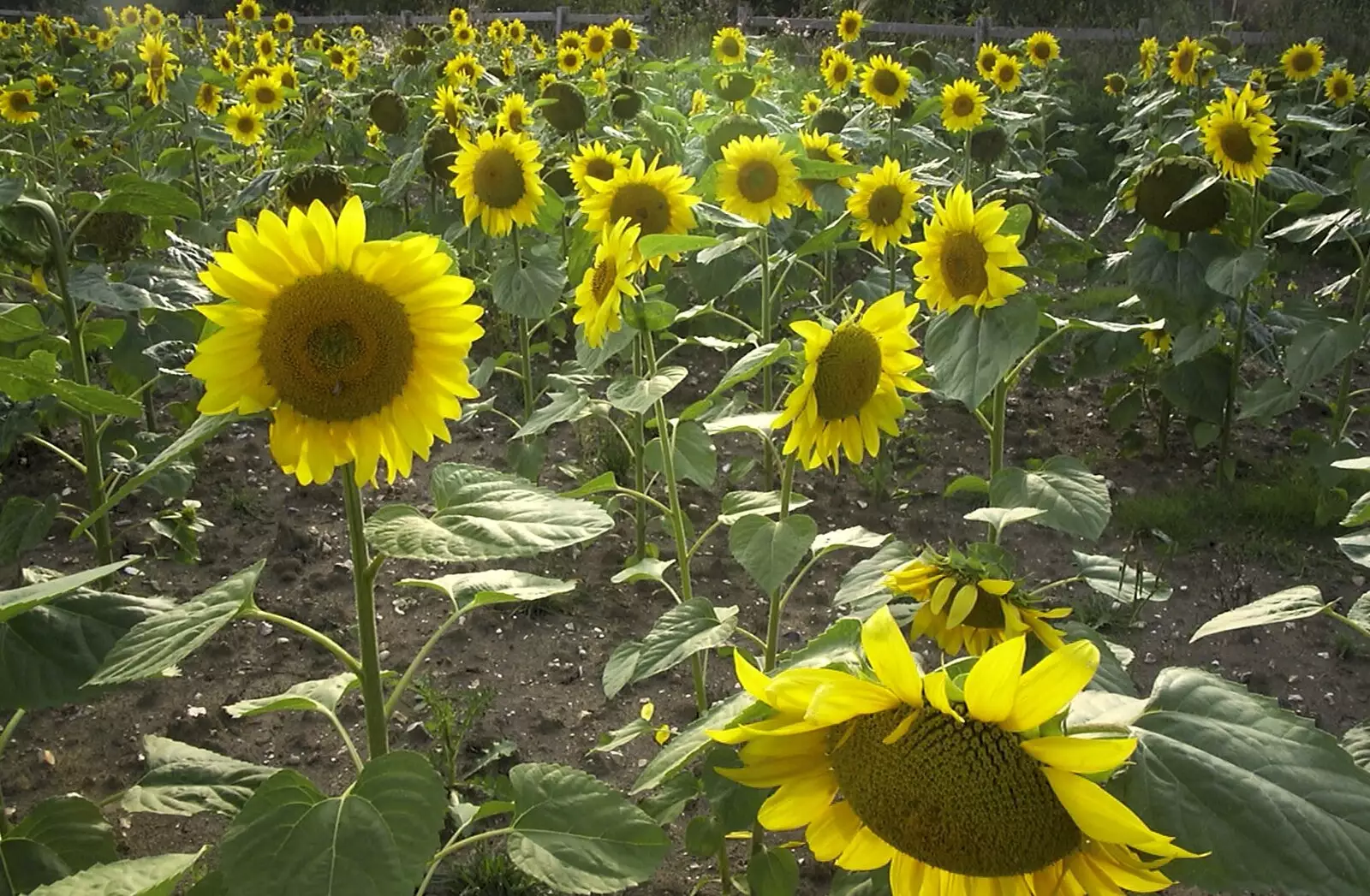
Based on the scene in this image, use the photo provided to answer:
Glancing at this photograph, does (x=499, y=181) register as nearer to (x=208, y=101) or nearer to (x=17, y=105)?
(x=208, y=101)

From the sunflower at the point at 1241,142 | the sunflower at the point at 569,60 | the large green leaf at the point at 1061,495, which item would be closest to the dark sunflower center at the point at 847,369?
the large green leaf at the point at 1061,495

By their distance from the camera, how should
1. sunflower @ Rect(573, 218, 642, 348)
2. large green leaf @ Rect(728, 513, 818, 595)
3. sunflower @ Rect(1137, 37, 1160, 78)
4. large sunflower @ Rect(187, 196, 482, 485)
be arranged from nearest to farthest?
large sunflower @ Rect(187, 196, 482, 485)
large green leaf @ Rect(728, 513, 818, 595)
sunflower @ Rect(573, 218, 642, 348)
sunflower @ Rect(1137, 37, 1160, 78)

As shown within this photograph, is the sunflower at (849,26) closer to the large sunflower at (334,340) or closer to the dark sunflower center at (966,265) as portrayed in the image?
the dark sunflower center at (966,265)

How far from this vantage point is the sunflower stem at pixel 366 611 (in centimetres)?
148

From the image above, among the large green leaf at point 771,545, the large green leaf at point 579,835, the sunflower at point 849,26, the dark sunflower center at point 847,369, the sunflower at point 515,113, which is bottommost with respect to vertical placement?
the large green leaf at point 579,835

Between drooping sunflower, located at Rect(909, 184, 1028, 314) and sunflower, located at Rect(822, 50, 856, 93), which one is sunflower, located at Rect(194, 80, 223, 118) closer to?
sunflower, located at Rect(822, 50, 856, 93)

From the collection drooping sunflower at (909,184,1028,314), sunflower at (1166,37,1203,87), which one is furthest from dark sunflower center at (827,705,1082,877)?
sunflower at (1166,37,1203,87)

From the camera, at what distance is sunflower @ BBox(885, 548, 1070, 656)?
1443 mm

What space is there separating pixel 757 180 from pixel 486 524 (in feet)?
7.35

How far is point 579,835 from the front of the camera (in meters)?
1.49

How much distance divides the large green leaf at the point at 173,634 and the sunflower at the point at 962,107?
Result: 450 cm

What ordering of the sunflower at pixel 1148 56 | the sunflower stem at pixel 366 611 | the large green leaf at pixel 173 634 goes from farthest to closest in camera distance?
the sunflower at pixel 1148 56, the sunflower stem at pixel 366 611, the large green leaf at pixel 173 634

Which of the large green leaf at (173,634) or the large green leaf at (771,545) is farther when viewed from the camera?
the large green leaf at (771,545)

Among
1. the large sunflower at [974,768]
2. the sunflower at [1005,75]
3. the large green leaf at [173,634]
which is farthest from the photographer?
the sunflower at [1005,75]
